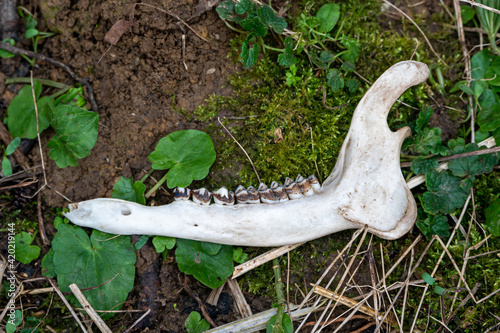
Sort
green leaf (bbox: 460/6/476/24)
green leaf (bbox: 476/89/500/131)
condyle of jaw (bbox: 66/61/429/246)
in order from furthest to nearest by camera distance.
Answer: green leaf (bbox: 460/6/476/24)
green leaf (bbox: 476/89/500/131)
condyle of jaw (bbox: 66/61/429/246)

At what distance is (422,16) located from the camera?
3428 mm

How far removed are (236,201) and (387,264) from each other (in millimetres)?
1405

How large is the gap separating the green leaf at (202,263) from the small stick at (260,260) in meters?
0.10

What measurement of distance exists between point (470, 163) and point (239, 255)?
2078 millimetres

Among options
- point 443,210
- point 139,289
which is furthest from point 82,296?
point 443,210

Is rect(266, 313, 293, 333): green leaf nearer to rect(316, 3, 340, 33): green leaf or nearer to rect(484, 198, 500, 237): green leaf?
rect(484, 198, 500, 237): green leaf

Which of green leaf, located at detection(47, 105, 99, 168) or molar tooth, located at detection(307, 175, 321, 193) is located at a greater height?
green leaf, located at detection(47, 105, 99, 168)

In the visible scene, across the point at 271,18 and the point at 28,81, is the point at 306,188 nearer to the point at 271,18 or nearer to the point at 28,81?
the point at 271,18

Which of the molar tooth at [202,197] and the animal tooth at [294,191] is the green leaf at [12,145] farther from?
the animal tooth at [294,191]

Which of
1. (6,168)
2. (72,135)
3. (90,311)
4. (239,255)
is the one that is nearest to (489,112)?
(239,255)

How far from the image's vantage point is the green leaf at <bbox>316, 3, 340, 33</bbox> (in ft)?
10.3

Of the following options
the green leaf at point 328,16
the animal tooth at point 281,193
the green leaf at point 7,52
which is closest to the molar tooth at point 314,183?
the animal tooth at point 281,193

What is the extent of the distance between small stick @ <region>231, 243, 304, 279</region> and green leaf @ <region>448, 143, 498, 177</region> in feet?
4.83

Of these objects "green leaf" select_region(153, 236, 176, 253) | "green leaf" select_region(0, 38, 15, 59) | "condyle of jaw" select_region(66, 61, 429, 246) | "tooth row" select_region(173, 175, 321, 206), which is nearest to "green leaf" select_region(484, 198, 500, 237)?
"condyle of jaw" select_region(66, 61, 429, 246)
